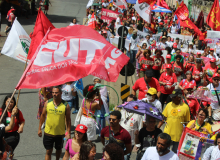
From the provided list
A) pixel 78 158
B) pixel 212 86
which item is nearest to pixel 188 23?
pixel 212 86

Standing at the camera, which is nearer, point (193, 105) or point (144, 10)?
point (193, 105)

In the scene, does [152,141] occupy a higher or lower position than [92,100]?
lower

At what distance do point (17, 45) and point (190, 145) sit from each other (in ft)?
13.7

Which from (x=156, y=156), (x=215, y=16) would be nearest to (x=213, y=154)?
(x=156, y=156)

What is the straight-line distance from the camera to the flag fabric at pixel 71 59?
17.1ft

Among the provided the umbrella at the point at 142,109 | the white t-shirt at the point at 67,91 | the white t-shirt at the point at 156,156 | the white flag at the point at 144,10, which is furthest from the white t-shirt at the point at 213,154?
the white flag at the point at 144,10

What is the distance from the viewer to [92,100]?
6.54 meters

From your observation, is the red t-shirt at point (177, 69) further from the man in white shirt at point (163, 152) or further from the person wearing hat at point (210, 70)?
the man in white shirt at point (163, 152)

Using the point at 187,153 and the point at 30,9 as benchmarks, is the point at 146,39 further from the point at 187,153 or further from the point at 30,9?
the point at 30,9

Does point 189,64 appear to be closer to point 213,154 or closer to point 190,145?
point 190,145

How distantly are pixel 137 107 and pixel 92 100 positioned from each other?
1339 mm

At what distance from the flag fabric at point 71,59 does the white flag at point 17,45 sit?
1276mm

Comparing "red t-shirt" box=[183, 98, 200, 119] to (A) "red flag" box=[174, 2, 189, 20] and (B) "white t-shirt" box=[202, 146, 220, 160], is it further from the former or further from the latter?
(A) "red flag" box=[174, 2, 189, 20]

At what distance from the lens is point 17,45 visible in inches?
276
